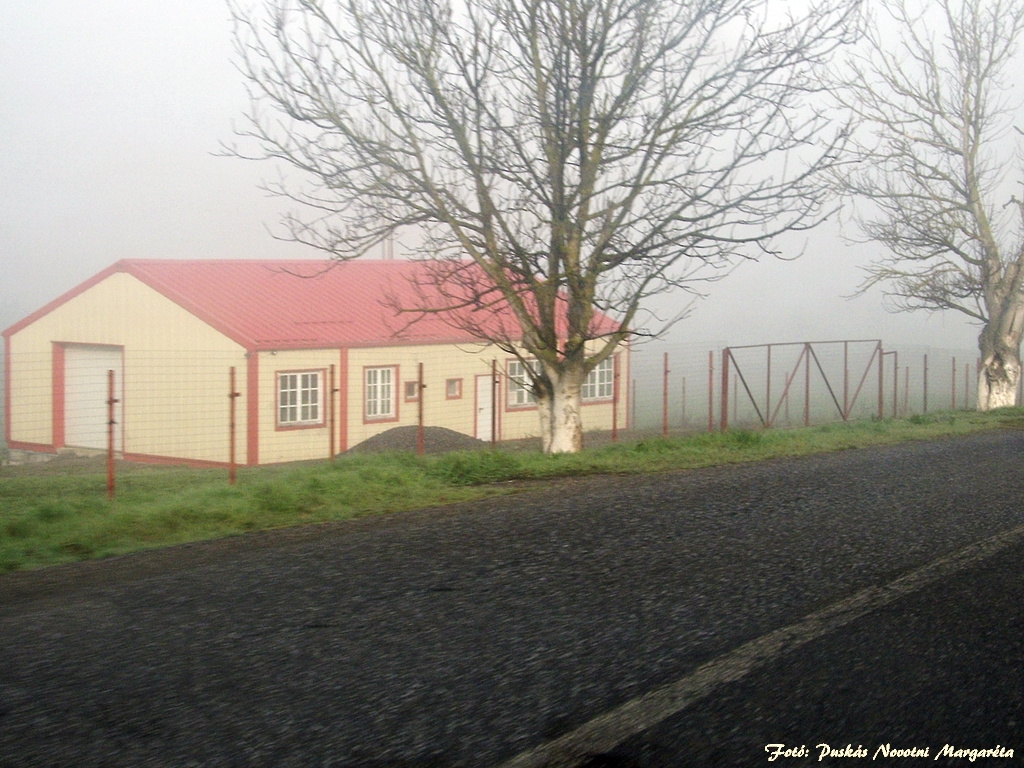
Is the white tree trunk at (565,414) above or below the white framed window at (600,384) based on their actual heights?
below

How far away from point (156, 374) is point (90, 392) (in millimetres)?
2421

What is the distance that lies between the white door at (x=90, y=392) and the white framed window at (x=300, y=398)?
12.9 ft

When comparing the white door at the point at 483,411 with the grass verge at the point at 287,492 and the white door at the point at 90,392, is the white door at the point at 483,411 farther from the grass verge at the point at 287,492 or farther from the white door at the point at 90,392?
the grass verge at the point at 287,492

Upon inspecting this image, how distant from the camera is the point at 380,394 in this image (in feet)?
90.3

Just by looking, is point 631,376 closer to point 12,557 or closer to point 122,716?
point 12,557

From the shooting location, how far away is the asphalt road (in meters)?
3.98

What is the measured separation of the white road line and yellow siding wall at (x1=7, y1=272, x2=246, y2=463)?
1881 centimetres

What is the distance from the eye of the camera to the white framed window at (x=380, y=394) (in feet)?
89.0

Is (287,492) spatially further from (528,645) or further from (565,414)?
(565,414)

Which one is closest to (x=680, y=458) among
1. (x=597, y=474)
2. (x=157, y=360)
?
(x=597, y=474)

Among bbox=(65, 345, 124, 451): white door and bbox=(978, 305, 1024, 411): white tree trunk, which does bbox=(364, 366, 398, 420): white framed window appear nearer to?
bbox=(65, 345, 124, 451): white door

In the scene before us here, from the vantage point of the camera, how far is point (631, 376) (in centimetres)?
3281

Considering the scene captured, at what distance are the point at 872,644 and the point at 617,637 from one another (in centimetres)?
129

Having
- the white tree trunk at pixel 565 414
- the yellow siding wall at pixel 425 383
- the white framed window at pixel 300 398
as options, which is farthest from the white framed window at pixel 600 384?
the white tree trunk at pixel 565 414
